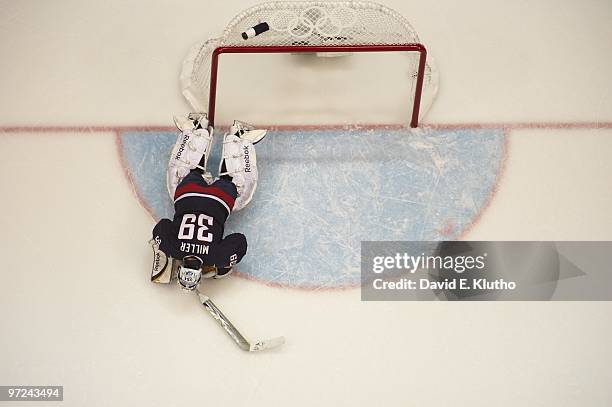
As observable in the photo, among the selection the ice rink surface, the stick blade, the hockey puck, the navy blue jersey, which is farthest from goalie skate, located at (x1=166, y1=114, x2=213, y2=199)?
the stick blade

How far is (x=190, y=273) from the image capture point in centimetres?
344

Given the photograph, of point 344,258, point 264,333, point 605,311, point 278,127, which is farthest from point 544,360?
point 278,127

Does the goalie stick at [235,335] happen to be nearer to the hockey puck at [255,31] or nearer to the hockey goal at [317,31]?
the hockey goal at [317,31]

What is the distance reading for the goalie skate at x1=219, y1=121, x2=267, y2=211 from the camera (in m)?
3.73

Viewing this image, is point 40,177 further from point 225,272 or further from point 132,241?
point 225,272

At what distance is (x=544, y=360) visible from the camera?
3.53 meters

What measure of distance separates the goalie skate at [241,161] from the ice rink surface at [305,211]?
6.2 inches

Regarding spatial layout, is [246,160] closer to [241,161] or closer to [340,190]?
[241,161]

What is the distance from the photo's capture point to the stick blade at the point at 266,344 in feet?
11.6

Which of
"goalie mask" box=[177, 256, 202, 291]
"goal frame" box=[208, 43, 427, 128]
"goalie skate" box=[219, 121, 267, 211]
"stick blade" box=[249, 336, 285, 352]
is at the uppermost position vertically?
"goal frame" box=[208, 43, 427, 128]

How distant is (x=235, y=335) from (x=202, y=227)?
0.48 metres

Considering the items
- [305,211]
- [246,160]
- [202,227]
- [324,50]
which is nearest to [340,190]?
[305,211]

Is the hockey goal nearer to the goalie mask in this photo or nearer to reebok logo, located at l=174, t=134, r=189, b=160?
reebok logo, located at l=174, t=134, r=189, b=160

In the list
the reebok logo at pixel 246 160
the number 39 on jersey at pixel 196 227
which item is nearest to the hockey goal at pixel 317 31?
the reebok logo at pixel 246 160
